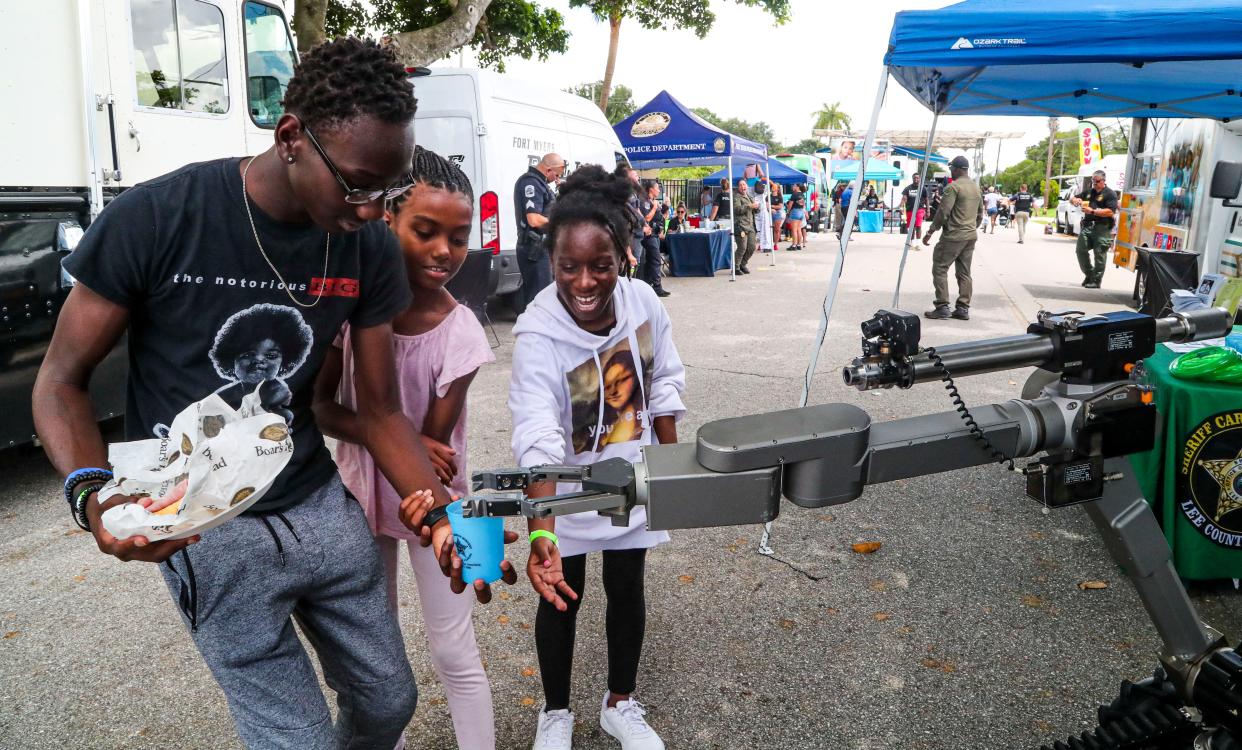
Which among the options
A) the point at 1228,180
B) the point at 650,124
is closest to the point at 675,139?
the point at 650,124

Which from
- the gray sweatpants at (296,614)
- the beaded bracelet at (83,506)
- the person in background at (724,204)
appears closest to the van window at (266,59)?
the gray sweatpants at (296,614)

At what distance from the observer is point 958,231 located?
10.3 m

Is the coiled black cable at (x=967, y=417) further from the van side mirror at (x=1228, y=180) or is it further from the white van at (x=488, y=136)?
the white van at (x=488, y=136)

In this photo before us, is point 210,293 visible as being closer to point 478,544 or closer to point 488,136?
point 478,544

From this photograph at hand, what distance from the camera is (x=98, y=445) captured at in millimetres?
1525

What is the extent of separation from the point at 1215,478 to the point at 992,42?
8.95 feet

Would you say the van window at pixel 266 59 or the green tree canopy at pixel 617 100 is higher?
the green tree canopy at pixel 617 100

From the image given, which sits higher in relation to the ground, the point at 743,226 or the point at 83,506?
the point at 743,226

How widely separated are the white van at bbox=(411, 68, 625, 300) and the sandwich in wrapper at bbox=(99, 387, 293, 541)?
23.7 ft

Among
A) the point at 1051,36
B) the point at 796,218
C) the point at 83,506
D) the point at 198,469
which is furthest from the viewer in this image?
the point at 796,218

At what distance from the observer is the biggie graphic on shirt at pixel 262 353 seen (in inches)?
60.9

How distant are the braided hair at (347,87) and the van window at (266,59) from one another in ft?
14.7

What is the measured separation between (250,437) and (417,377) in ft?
2.80

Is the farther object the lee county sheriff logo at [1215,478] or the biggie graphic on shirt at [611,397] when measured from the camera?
the lee county sheriff logo at [1215,478]
